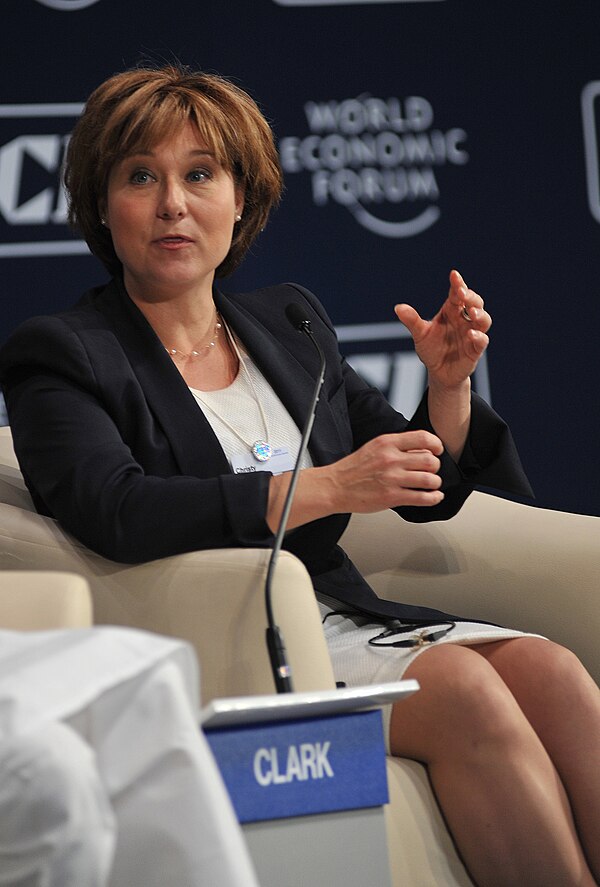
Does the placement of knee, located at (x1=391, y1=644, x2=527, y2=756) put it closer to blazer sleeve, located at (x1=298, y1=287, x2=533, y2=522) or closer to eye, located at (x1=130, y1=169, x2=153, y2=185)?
blazer sleeve, located at (x1=298, y1=287, x2=533, y2=522)

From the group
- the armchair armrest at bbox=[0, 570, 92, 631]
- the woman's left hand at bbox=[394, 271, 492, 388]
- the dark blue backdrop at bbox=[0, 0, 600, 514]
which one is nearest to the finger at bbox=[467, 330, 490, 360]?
the woman's left hand at bbox=[394, 271, 492, 388]

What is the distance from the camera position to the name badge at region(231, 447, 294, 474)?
1985 mm

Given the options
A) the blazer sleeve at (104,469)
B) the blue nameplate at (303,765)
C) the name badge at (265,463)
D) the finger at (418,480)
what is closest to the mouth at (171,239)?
the blazer sleeve at (104,469)

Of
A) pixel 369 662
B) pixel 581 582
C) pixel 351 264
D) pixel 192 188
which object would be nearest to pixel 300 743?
pixel 369 662

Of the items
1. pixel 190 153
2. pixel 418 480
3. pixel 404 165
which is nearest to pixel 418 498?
pixel 418 480

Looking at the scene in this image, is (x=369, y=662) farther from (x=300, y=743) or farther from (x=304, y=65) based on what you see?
(x=304, y=65)

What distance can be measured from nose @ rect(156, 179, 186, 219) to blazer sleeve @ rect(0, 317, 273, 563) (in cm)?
25

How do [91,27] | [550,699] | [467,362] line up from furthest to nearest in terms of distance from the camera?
[91,27] → [467,362] → [550,699]

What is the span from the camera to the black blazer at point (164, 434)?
170 centimetres

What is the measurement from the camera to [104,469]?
5.68 ft

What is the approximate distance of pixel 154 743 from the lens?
3.02ft

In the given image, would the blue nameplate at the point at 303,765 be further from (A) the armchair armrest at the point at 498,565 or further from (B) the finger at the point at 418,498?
(A) the armchair armrest at the point at 498,565

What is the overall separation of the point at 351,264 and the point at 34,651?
103 inches

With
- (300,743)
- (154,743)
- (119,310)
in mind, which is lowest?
(300,743)
